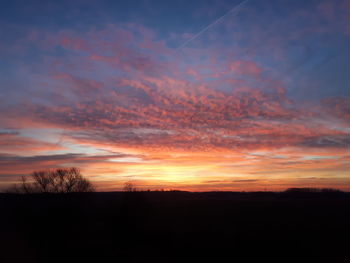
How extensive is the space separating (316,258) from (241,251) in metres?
4.55

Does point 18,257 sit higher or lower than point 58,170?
lower

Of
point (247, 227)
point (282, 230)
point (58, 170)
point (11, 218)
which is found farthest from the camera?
point (58, 170)

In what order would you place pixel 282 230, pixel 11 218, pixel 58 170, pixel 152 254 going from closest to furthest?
1. pixel 152 254
2. pixel 282 230
3. pixel 11 218
4. pixel 58 170

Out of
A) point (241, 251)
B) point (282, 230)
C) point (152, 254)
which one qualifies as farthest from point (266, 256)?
point (282, 230)

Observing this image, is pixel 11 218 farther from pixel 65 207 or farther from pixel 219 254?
pixel 219 254

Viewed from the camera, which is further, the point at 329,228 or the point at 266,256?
the point at 329,228

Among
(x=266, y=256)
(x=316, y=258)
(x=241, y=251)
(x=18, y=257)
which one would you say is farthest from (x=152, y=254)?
(x=316, y=258)

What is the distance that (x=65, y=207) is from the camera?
32.3m

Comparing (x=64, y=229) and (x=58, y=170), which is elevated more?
(x=58, y=170)

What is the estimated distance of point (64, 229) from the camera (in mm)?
27969

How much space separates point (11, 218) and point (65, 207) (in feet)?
20.4

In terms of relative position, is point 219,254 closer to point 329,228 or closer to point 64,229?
point 329,228

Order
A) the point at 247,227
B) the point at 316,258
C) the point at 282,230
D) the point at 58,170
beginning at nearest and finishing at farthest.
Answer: the point at 316,258, the point at 282,230, the point at 247,227, the point at 58,170

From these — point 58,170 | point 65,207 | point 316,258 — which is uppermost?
point 58,170
